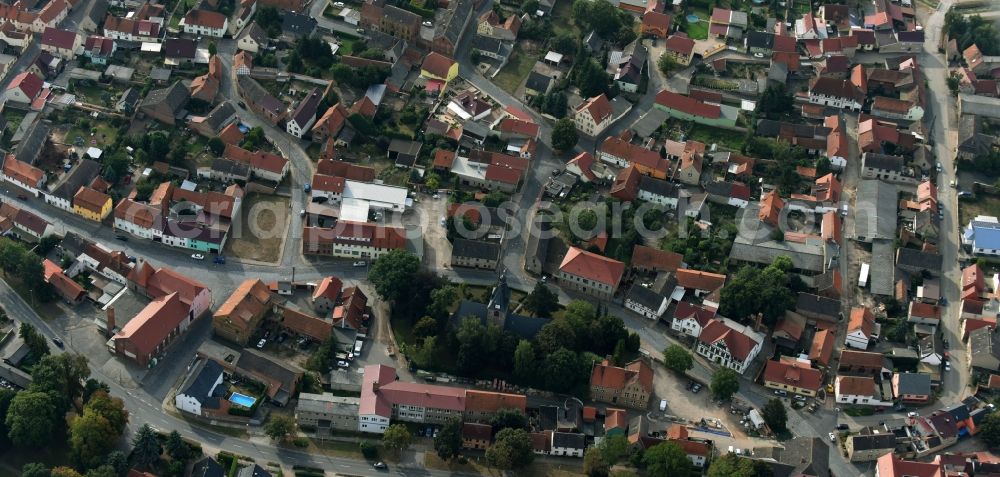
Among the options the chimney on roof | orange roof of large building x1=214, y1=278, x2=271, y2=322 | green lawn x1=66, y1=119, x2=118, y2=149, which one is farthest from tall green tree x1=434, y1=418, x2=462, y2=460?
green lawn x1=66, y1=119, x2=118, y2=149

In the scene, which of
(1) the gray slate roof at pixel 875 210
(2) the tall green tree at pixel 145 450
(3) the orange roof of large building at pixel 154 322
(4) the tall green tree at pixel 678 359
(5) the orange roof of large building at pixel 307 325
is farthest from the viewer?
(1) the gray slate roof at pixel 875 210

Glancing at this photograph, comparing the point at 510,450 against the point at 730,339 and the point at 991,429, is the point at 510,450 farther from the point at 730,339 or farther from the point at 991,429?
the point at 991,429

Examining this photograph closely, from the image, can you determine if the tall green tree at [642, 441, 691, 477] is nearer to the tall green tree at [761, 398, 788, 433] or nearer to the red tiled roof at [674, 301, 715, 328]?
the tall green tree at [761, 398, 788, 433]

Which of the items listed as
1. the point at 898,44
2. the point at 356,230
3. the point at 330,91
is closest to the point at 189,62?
the point at 330,91

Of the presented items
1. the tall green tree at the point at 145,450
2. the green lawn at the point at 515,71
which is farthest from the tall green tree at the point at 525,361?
the green lawn at the point at 515,71

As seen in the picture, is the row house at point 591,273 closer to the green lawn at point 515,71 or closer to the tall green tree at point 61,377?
the green lawn at point 515,71

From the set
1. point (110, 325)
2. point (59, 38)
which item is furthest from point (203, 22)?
point (110, 325)
